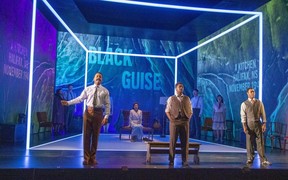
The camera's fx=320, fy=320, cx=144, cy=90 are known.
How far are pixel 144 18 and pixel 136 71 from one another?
4188 millimetres

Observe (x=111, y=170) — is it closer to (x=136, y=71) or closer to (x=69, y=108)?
(x=69, y=108)

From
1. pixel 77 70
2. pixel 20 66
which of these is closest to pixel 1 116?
pixel 20 66

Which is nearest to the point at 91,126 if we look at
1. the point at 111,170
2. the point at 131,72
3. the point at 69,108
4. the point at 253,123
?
the point at 111,170

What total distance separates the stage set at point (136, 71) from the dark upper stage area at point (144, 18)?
37 millimetres

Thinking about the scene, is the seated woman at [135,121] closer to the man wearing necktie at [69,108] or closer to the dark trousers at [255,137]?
the man wearing necktie at [69,108]

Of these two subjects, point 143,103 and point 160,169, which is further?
point 143,103

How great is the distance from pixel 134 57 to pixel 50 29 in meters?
4.27

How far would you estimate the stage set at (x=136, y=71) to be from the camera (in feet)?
17.7

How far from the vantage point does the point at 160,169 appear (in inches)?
191

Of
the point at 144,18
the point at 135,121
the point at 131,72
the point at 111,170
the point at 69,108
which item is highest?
the point at 144,18

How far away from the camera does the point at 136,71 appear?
1498 centimetres

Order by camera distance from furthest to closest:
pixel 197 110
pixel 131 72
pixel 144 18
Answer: pixel 131 72 → pixel 197 110 → pixel 144 18

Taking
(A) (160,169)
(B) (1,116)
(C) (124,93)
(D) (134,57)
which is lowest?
(A) (160,169)

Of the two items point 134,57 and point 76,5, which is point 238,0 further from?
point 134,57
